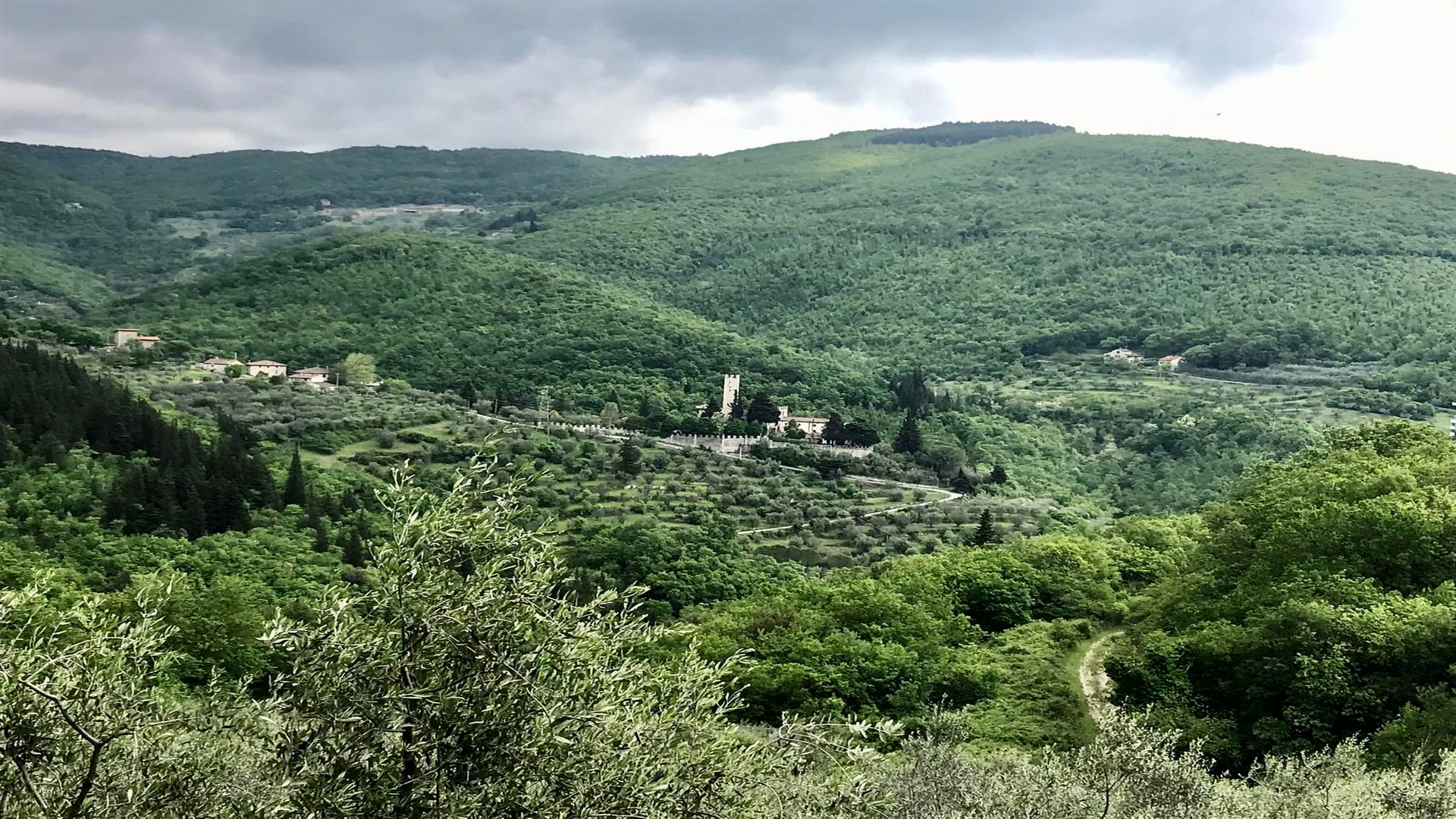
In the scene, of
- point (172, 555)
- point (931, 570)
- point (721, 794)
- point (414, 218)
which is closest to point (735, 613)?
point (931, 570)

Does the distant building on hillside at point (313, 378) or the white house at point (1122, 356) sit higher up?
the white house at point (1122, 356)

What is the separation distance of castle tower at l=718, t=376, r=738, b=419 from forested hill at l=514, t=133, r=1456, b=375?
3297 cm

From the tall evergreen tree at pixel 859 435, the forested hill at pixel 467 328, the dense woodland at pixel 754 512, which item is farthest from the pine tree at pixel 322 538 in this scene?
the forested hill at pixel 467 328

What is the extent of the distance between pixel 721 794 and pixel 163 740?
4.26 metres

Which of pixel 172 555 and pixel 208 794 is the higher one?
pixel 208 794

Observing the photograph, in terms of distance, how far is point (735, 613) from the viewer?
32594 mm

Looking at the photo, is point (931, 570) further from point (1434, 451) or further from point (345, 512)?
point (345, 512)

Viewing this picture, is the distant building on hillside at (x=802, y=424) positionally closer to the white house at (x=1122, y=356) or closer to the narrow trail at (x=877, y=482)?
the narrow trail at (x=877, y=482)

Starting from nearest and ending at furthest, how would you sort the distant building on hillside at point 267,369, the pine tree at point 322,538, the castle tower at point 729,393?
the pine tree at point 322,538 < the distant building on hillside at point 267,369 < the castle tower at point 729,393

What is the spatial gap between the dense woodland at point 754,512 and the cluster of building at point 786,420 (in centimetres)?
153

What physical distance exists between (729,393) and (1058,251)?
72.3 metres

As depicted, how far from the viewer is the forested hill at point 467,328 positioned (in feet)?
279

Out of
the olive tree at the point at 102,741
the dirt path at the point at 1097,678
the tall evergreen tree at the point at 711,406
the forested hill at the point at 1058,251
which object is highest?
the forested hill at the point at 1058,251

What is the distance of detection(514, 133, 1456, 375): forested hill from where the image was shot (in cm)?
10750
